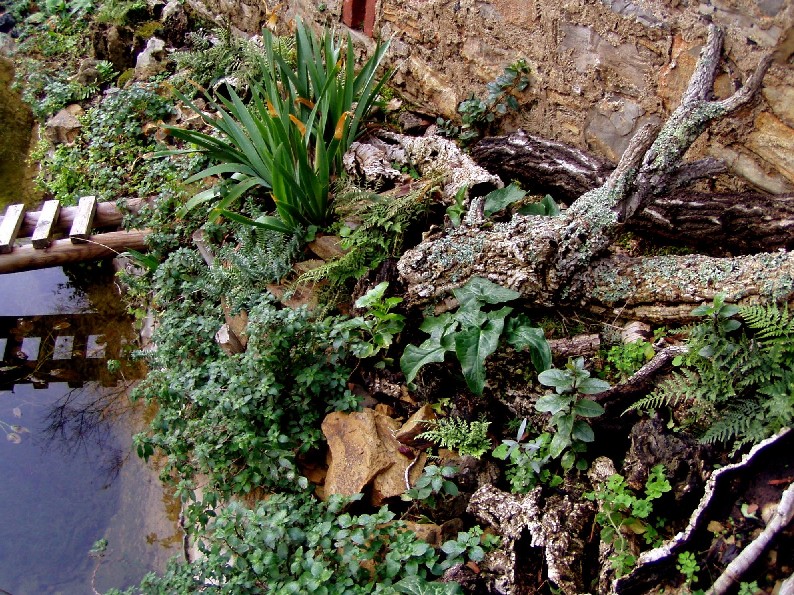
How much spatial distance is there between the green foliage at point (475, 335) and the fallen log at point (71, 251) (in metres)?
2.55

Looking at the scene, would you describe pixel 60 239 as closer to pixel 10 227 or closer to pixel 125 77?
pixel 10 227

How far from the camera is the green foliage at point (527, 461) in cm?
264

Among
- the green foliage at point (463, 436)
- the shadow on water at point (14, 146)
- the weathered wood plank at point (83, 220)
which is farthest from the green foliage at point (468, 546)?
the shadow on water at point (14, 146)

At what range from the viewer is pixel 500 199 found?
3285mm

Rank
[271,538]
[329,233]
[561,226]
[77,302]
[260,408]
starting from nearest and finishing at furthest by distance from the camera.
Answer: [271,538], [561,226], [260,408], [329,233], [77,302]

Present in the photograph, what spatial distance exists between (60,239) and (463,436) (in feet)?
10.4

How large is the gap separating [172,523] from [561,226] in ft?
8.19

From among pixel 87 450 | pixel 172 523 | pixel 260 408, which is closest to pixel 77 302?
pixel 87 450

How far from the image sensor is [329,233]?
12.4ft

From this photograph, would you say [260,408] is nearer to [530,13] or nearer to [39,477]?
[39,477]

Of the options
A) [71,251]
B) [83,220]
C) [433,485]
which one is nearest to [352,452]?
[433,485]

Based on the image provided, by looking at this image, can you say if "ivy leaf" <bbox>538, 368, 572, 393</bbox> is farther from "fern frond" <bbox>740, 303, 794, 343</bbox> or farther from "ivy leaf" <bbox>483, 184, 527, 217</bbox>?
"ivy leaf" <bbox>483, 184, 527, 217</bbox>

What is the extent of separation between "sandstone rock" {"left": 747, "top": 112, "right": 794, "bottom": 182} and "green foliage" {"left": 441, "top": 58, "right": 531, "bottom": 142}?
4.21ft

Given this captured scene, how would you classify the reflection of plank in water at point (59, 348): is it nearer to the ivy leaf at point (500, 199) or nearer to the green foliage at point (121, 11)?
the ivy leaf at point (500, 199)
